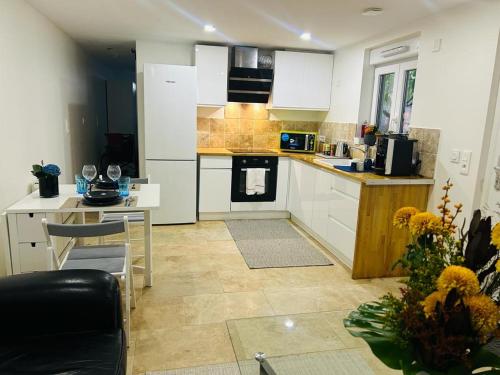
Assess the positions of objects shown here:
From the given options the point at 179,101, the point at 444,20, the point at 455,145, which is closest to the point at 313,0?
the point at 444,20

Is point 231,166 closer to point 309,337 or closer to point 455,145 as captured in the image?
point 455,145

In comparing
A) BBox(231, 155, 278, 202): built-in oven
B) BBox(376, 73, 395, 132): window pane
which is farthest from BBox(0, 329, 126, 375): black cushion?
BBox(376, 73, 395, 132): window pane

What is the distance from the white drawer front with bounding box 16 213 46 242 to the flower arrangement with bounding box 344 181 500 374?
220 cm

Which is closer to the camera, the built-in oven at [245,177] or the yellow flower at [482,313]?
the yellow flower at [482,313]

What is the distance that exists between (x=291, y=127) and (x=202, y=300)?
10.3 feet

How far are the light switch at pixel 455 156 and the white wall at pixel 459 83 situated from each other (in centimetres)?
3

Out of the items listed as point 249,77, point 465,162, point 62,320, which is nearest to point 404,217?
point 62,320

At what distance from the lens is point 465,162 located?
2861 mm

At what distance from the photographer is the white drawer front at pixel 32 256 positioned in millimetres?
2502

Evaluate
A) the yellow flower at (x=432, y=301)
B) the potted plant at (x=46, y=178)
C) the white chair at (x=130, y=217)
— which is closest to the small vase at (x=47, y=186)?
the potted plant at (x=46, y=178)

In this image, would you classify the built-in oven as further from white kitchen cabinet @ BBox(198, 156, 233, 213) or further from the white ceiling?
the white ceiling

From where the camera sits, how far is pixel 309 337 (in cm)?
189

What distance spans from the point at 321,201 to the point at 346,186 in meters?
0.60

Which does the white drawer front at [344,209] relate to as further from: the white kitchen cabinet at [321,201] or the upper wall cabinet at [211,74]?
the upper wall cabinet at [211,74]
